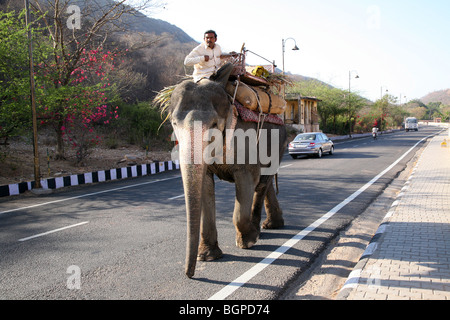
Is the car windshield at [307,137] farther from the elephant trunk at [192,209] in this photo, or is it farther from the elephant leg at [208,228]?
the elephant trunk at [192,209]

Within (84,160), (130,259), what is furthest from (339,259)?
(84,160)

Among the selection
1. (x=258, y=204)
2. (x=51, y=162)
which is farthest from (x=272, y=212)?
(x=51, y=162)

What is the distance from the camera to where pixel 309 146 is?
72.2ft

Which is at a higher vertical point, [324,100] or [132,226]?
[324,100]

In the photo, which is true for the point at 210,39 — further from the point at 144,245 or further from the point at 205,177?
the point at 144,245

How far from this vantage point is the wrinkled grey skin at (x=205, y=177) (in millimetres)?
3951

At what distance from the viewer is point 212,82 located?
15.0 ft

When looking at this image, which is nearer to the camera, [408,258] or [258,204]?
[408,258]

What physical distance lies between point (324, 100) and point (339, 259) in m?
54.0

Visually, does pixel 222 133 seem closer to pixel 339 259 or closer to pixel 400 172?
pixel 339 259

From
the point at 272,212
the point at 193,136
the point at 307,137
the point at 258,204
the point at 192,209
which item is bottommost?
the point at 272,212

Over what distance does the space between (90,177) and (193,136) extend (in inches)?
458

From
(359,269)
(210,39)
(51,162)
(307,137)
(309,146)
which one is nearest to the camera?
(359,269)

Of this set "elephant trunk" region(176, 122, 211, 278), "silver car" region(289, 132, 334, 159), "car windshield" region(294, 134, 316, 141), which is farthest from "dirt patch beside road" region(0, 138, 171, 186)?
"elephant trunk" region(176, 122, 211, 278)
